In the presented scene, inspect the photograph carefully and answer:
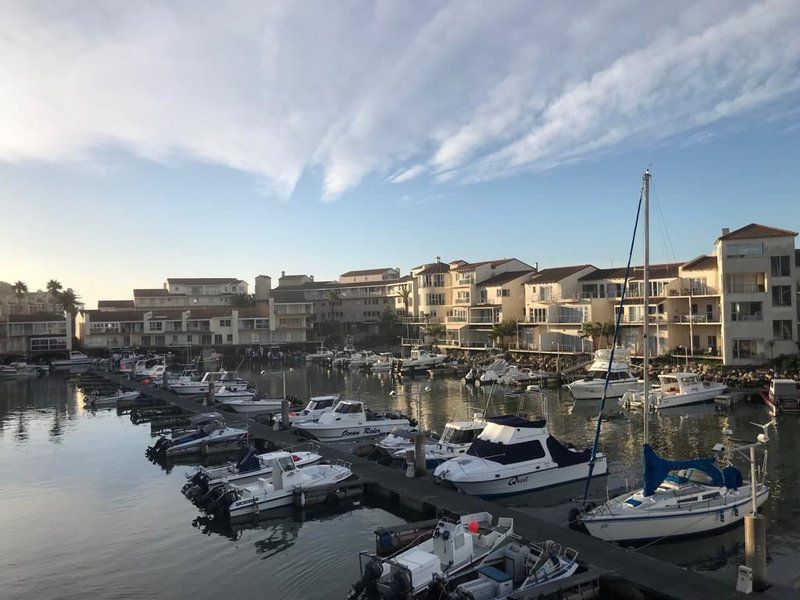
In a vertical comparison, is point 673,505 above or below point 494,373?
above

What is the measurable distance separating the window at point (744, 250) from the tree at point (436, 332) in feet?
130

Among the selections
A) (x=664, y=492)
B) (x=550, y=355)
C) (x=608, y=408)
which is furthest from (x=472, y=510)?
(x=550, y=355)

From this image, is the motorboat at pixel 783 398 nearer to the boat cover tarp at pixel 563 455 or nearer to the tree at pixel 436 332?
the boat cover tarp at pixel 563 455

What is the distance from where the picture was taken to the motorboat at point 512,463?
73.5 feet

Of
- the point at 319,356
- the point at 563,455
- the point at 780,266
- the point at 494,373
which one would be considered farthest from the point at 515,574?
the point at 319,356

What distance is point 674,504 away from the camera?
60.0 feet

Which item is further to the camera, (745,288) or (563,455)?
(745,288)

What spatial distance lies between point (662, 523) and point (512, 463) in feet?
20.0

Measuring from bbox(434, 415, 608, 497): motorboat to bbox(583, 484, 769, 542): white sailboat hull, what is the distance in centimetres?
503

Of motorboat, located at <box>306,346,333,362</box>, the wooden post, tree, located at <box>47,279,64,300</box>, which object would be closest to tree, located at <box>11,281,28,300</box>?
tree, located at <box>47,279,64,300</box>

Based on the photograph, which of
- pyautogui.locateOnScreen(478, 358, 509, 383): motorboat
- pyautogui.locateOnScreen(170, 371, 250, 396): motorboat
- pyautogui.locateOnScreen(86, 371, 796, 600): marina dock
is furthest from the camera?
pyautogui.locateOnScreen(478, 358, 509, 383): motorboat

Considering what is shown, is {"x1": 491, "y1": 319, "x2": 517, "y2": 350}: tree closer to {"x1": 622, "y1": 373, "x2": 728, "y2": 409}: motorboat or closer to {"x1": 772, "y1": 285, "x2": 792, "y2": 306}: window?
{"x1": 772, "y1": 285, "x2": 792, "y2": 306}: window

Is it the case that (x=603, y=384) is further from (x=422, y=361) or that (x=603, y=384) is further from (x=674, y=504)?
(x=674, y=504)

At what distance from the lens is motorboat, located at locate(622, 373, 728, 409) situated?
42.0 m
